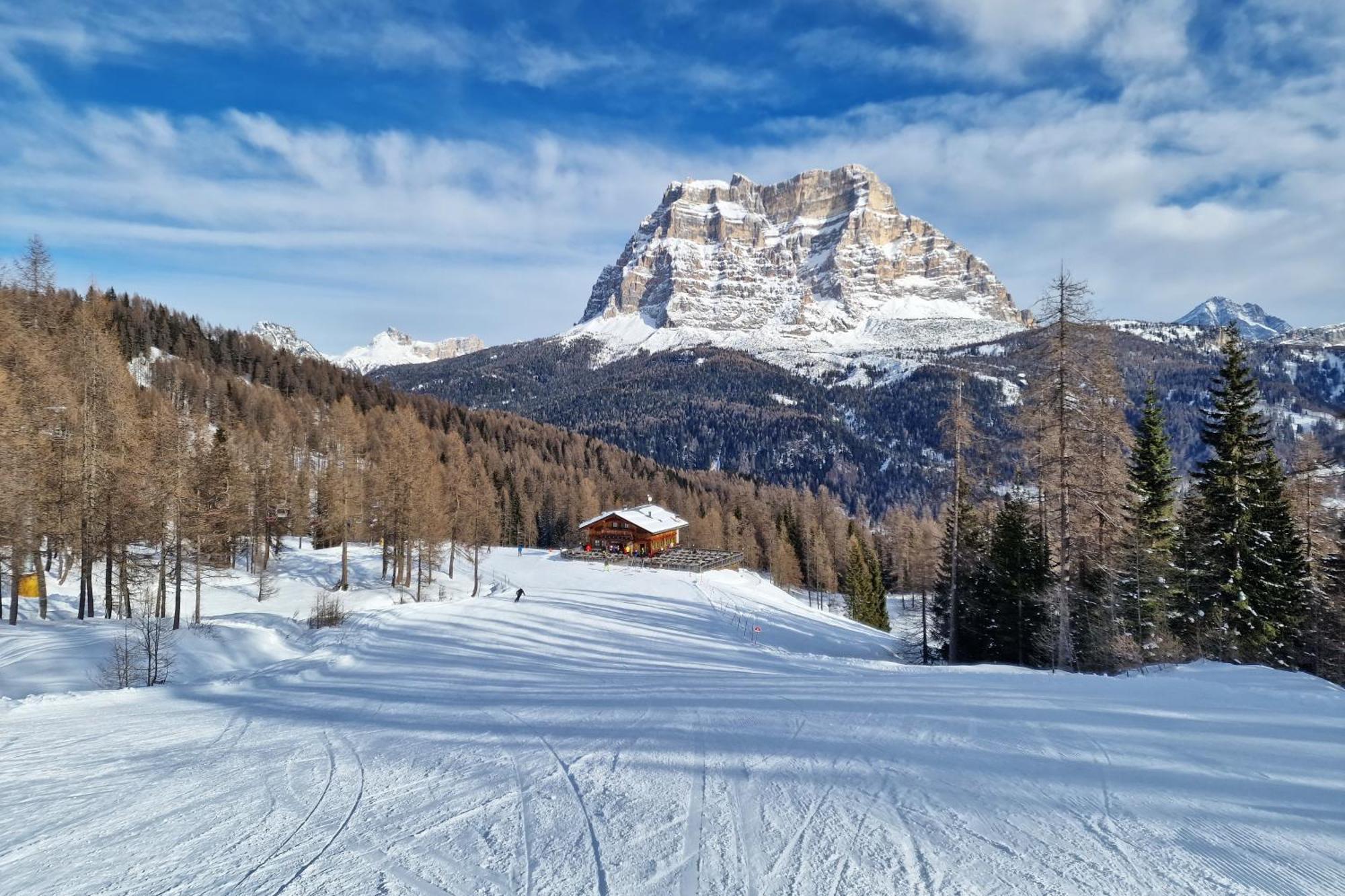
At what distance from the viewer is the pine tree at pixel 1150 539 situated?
1956cm

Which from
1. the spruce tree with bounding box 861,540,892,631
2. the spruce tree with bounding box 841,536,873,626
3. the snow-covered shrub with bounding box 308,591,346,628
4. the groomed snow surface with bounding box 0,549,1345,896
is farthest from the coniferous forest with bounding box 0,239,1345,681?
the spruce tree with bounding box 861,540,892,631

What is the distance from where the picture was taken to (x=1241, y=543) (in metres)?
19.3

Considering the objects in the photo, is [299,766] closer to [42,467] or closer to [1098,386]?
[1098,386]

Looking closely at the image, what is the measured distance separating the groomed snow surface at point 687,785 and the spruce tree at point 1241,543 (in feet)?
35.4

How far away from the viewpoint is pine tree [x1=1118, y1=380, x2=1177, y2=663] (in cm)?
1956

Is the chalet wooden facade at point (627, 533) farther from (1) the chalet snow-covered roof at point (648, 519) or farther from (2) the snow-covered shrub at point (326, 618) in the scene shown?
(2) the snow-covered shrub at point (326, 618)

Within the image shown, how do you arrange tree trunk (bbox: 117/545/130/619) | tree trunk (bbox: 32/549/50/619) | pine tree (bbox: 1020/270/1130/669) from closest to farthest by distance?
1. pine tree (bbox: 1020/270/1130/669)
2. tree trunk (bbox: 32/549/50/619)
3. tree trunk (bbox: 117/545/130/619)

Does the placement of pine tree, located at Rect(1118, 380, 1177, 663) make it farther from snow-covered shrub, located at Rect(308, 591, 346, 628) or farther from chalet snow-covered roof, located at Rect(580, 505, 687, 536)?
chalet snow-covered roof, located at Rect(580, 505, 687, 536)

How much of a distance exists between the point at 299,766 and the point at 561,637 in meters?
12.6

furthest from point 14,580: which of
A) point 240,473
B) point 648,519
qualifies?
point 648,519

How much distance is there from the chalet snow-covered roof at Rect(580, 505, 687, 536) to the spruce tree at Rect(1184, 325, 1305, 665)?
141ft

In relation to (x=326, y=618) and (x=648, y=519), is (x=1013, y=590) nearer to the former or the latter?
(x=326, y=618)

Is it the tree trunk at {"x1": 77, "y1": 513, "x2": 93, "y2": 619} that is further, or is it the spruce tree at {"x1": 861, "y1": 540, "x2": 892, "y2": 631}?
the spruce tree at {"x1": 861, "y1": 540, "x2": 892, "y2": 631}

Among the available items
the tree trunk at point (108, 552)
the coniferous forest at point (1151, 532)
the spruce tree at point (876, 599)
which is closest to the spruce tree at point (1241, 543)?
the coniferous forest at point (1151, 532)
